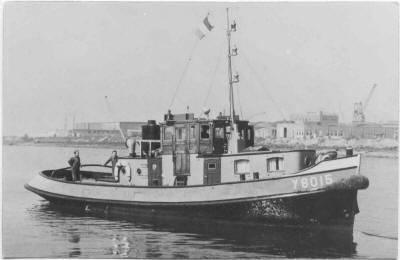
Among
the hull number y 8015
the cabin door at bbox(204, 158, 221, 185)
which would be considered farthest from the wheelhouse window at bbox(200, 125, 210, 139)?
the hull number y 8015

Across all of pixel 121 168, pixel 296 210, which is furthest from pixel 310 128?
pixel 296 210

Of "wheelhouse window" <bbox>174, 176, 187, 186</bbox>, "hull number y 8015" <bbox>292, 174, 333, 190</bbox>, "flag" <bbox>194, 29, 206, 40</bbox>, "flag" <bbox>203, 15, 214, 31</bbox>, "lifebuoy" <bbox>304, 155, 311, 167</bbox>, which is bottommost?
"wheelhouse window" <bbox>174, 176, 187, 186</bbox>

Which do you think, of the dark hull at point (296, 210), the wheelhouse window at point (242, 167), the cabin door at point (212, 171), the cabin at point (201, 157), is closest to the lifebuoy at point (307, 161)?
the cabin at point (201, 157)

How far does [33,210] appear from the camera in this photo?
894 inches

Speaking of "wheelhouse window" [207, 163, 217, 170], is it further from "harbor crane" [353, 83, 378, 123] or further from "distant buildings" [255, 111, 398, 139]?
"distant buildings" [255, 111, 398, 139]

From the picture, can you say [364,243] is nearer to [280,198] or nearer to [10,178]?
[280,198]

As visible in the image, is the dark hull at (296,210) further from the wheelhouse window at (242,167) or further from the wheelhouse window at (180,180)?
the wheelhouse window at (242,167)

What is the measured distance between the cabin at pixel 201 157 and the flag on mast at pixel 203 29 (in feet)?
9.08

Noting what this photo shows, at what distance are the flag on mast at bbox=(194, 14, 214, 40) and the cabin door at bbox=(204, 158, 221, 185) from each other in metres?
4.24

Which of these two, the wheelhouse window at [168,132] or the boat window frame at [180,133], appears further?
the wheelhouse window at [168,132]

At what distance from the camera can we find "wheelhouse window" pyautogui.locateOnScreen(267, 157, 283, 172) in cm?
1877

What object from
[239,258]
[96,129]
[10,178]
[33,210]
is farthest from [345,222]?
[96,129]

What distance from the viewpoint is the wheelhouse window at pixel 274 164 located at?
18766mm

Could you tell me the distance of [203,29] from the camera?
64.4 ft
